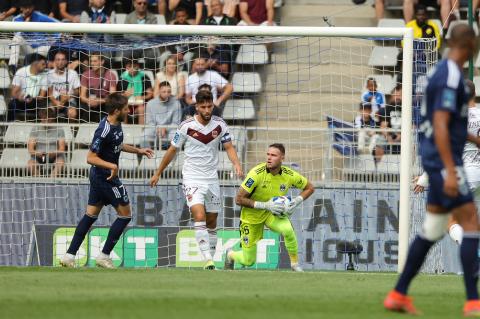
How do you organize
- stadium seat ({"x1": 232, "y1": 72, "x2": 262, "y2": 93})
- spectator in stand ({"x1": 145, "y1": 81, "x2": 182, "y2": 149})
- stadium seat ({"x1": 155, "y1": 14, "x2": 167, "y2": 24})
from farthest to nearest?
1. stadium seat ({"x1": 155, "y1": 14, "x2": 167, "y2": 24})
2. stadium seat ({"x1": 232, "y1": 72, "x2": 262, "y2": 93})
3. spectator in stand ({"x1": 145, "y1": 81, "x2": 182, "y2": 149})

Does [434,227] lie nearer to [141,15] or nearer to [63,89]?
[63,89]

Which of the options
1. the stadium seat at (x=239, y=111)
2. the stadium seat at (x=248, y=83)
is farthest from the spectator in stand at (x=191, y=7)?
the stadium seat at (x=239, y=111)

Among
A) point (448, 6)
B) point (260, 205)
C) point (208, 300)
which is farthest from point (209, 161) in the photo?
point (448, 6)

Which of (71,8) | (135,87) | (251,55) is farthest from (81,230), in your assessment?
(71,8)

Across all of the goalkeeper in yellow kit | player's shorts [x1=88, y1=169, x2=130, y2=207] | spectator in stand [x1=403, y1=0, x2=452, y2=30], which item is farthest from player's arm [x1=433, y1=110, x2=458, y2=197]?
spectator in stand [x1=403, y1=0, x2=452, y2=30]

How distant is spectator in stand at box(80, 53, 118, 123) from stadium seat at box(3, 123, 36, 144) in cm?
88

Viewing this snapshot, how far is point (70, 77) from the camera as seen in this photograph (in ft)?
55.6

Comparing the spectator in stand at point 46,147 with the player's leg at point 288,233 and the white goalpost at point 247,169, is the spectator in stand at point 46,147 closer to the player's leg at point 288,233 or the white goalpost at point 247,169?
the white goalpost at point 247,169

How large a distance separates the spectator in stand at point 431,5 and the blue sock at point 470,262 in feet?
36.4

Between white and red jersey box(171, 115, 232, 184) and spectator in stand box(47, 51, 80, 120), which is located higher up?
spectator in stand box(47, 51, 80, 120)

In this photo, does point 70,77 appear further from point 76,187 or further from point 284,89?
point 284,89

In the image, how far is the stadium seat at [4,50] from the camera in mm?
15938

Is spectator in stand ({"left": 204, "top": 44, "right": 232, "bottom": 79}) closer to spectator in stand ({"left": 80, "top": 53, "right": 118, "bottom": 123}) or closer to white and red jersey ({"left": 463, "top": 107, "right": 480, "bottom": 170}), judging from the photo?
spectator in stand ({"left": 80, "top": 53, "right": 118, "bottom": 123})

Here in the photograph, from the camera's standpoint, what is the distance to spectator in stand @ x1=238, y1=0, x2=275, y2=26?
785 inches
